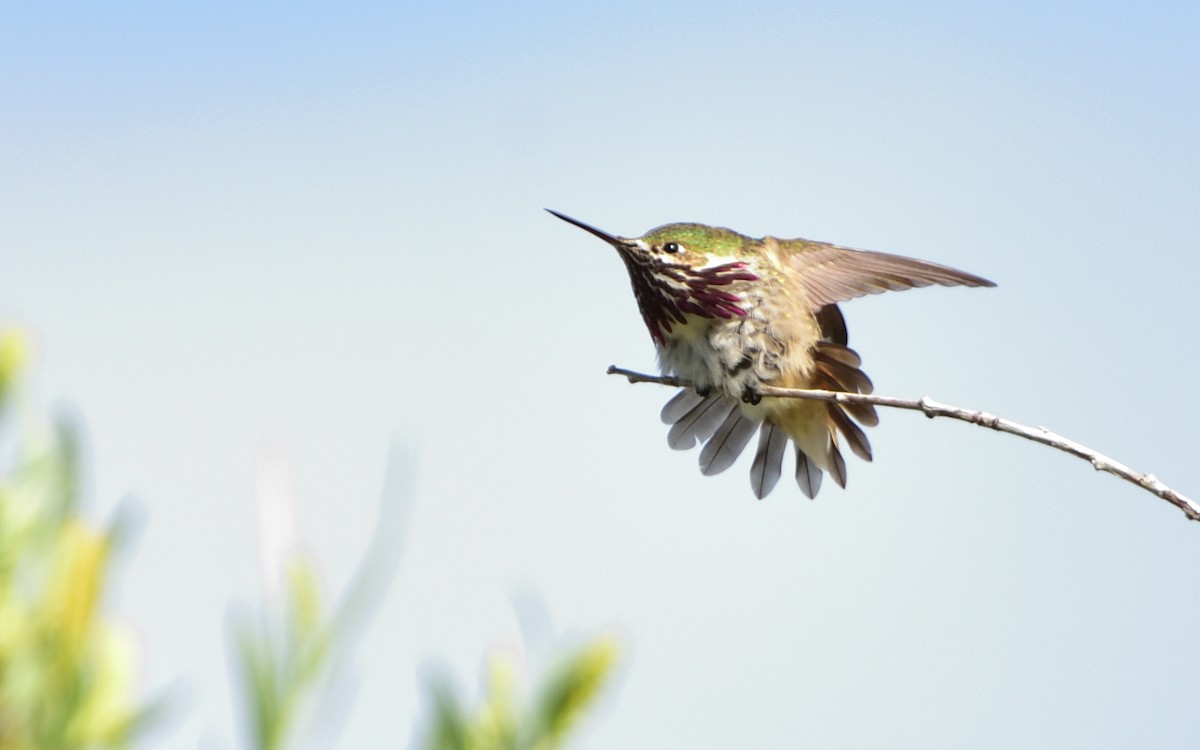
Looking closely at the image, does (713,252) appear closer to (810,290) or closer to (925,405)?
(810,290)

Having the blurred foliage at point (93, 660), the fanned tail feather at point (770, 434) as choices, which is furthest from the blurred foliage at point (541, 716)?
the fanned tail feather at point (770, 434)

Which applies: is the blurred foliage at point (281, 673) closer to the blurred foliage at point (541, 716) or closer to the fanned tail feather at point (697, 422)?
the blurred foliage at point (541, 716)

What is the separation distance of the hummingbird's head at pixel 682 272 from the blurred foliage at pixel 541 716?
5439mm

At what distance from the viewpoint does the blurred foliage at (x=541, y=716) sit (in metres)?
0.92

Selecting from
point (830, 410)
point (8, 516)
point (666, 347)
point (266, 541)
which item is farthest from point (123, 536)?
point (830, 410)

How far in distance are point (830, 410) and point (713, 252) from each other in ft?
3.36

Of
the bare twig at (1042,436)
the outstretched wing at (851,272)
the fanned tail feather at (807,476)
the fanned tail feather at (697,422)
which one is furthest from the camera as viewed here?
the fanned tail feather at (807,476)

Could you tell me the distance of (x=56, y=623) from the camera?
896 millimetres

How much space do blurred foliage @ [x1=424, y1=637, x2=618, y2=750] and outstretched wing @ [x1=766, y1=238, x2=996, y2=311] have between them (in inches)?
211

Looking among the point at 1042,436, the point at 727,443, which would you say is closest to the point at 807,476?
the point at 727,443

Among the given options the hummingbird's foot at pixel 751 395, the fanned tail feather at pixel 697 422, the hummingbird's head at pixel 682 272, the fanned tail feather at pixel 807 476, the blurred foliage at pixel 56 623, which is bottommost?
the fanned tail feather at pixel 807 476

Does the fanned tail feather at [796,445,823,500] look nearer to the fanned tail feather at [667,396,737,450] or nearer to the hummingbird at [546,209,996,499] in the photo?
the hummingbird at [546,209,996,499]

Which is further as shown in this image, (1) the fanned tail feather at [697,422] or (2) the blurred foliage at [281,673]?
(1) the fanned tail feather at [697,422]

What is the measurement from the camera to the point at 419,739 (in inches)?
37.0
